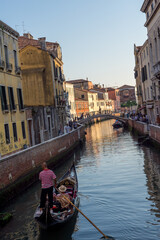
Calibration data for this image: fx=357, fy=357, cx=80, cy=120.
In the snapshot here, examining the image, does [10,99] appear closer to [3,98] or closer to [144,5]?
[3,98]

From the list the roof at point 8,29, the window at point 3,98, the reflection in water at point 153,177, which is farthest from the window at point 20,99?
the reflection in water at point 153,177

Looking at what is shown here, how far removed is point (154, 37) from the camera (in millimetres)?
28750

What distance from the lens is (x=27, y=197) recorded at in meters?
13.9

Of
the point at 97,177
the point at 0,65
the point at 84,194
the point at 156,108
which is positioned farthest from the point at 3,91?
the point at 156,108

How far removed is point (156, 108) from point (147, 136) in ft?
10.1

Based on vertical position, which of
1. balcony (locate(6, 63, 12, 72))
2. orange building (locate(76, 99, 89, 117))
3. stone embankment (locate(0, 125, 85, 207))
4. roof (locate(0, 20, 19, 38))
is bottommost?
stone embankment (locate(0, 125, 85, 207))

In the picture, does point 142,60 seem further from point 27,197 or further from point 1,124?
point 27,197

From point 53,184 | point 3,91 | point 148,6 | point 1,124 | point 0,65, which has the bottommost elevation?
point 53,184

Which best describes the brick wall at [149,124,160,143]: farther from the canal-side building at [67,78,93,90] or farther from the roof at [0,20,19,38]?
the canal-side building at [67,78,93,90]

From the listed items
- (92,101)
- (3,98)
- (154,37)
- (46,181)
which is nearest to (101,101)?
(92,101)

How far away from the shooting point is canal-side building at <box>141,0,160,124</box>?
89.0 ft

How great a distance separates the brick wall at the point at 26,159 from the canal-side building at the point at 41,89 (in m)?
2.35

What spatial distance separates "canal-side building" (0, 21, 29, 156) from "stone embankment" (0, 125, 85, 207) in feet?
6.02

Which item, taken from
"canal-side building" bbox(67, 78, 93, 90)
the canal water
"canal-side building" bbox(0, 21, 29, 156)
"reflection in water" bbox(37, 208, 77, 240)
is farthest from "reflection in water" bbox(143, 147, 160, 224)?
"canal-side building" bbox(67, 78, 93, 90)
